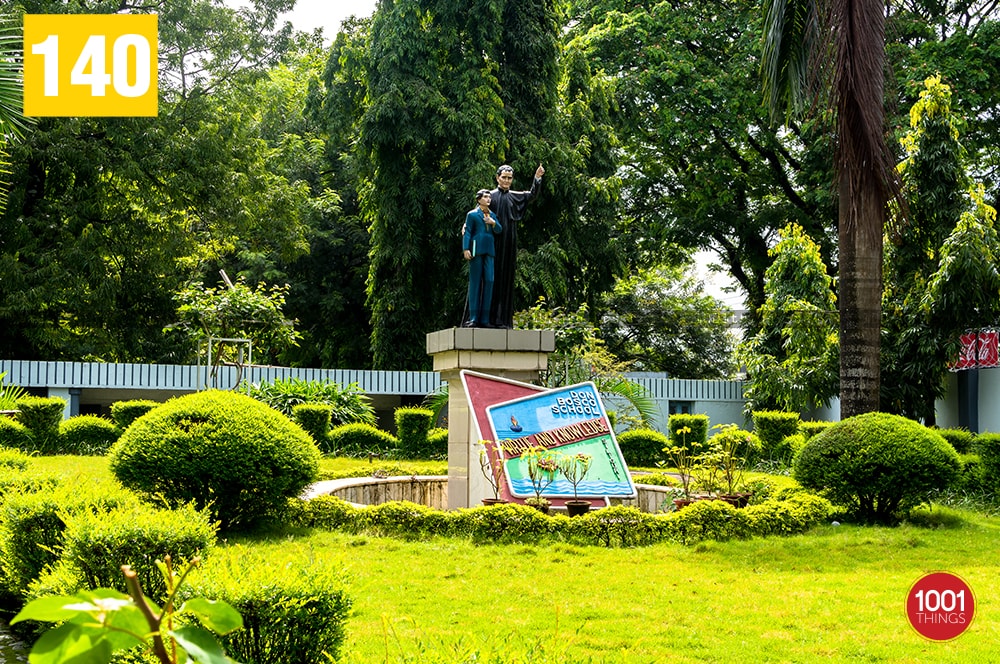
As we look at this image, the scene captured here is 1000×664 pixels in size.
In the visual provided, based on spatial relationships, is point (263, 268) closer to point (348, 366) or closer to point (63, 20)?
point (348, 366)

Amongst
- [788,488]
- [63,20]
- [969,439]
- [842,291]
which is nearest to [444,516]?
[788,488]

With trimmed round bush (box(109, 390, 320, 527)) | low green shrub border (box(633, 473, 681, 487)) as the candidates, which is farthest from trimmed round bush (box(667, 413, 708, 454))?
trimmed round bush (box(109, 390, 320, 527))

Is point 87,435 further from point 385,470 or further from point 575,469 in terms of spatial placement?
point 575,469

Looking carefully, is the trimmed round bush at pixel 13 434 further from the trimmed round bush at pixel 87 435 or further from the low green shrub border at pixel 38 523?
the low green shrub border at pixel 38 523

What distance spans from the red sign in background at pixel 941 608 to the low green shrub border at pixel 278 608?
126 inches

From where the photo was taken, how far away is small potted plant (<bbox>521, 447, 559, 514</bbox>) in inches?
393

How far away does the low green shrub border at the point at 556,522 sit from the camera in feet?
28.9

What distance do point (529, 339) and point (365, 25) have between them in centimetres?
1658

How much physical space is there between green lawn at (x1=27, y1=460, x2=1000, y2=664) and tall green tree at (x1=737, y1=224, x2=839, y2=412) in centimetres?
795

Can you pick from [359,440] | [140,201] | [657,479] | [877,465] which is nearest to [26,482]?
[877,465]

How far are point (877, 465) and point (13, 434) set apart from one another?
1261 cm

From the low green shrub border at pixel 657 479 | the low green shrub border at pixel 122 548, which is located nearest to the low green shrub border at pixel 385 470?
the low green shrub border at pixel 657 479

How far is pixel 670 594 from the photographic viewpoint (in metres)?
6.65

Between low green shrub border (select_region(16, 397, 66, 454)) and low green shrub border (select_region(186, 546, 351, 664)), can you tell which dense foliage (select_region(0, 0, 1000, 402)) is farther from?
low green shrub border (select_region(186, 546, 351, 664))
